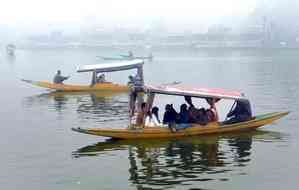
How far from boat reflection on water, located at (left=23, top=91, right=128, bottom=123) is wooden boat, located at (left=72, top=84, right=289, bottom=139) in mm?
7682

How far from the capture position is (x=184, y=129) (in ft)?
96.6

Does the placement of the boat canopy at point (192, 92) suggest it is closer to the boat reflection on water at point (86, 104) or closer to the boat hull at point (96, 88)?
the boat reflection on water at point (86, 104)

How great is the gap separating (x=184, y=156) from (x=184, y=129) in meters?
3.66

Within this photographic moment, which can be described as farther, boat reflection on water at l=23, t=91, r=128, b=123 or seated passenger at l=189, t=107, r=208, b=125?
boat reflection on water at l=23, t=91, r=128, b=123

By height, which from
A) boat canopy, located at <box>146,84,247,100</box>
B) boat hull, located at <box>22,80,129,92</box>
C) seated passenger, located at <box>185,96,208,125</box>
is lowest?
boat hull, located at <box>22,80,129,92</box>

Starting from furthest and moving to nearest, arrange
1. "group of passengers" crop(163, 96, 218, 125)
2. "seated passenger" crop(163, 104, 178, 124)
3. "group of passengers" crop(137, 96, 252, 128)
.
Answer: "group of passengers" crop(163, 96, 218, 125) → "seated passenger" crop(163, 104, 178, 124) → "group of passengers" crop(137, 96, 252, 128)

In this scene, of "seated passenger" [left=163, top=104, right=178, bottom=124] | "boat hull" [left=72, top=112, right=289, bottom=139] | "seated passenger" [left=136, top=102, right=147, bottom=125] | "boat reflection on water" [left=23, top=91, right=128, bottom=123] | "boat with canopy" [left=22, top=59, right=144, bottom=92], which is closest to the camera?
"boat hull" [left=72, top=112, right=289, bottom=139]

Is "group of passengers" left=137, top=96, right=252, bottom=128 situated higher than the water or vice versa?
"group of passengers" left=137, top=96, right=252, bottom=128

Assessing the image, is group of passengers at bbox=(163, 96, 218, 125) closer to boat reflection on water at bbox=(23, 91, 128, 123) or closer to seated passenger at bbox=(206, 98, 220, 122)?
seated passenger at bbox=(206, 98, 220, 122)

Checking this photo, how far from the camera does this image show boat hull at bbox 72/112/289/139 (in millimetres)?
28397

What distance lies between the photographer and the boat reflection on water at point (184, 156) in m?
22.5

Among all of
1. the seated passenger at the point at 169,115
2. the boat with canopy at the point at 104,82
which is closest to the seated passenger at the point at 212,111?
the seated passenger at the point at 169,115

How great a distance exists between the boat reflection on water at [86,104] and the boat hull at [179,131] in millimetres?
8171

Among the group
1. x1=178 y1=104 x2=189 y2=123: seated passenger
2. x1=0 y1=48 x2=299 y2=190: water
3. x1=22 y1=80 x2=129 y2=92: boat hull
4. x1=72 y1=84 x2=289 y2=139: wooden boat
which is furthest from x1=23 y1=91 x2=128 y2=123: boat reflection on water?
x1=178 y1=104 x2=189 y2=123: seated passenger
